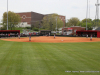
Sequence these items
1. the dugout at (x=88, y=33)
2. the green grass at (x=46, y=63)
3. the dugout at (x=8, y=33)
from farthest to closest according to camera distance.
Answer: the dugout at (x=88, y=33) < the dugout at (x=8, y=33) < the green grass at (x=46, y=63)

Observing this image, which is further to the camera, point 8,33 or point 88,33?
point 88,33

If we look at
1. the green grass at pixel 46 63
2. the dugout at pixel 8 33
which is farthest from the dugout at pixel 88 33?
the green grass at pixel 46 63

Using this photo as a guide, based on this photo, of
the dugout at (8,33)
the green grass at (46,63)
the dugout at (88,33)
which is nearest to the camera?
the green grass at (46,63)

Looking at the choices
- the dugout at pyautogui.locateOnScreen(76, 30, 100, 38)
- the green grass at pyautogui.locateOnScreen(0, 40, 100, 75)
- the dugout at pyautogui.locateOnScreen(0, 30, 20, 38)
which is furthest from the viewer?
the dugout at pyautogui.locateOnScreen(76, 30, 100, 38)

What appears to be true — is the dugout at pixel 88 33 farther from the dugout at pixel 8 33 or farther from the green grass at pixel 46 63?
the green grass at pixel 46 63

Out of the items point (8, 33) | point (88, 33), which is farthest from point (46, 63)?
point (88, 33)

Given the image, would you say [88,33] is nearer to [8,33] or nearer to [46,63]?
[8,33]

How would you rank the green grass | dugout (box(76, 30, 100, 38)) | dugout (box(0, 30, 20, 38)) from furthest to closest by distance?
1. dugout (box(76, 30, 100, 38))
2. dugout (box(0, 30, 20, 38))
3. the green grass

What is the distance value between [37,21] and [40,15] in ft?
30.3

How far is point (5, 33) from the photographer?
4369 centimetres

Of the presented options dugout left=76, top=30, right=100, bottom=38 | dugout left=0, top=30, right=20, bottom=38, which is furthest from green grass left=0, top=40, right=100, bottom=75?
dugout left=76, top=30, right=100, bottom=38

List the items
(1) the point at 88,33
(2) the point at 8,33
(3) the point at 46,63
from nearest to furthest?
(3) the point at 46,63 < (2) the point at 8,33 < (1) the point at 88,33

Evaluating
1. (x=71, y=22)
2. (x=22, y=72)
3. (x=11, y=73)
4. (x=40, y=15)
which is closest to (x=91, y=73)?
(x=22, y=72)

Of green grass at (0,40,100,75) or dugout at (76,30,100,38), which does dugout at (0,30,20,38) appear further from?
green grass at (0,40,100,75)
